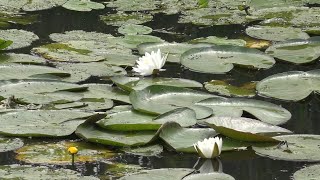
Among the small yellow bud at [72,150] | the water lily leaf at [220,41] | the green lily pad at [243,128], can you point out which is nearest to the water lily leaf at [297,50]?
the water lily leaf at [220,41]

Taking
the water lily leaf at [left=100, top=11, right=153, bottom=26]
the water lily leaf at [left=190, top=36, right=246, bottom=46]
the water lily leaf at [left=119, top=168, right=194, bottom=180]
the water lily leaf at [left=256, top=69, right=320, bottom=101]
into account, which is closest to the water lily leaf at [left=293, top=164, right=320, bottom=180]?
the water lily leaf at [left=119, top=168, right=194, bottom=180]

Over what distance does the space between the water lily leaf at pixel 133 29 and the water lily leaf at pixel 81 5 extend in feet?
1.79

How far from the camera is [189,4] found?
15.0ft

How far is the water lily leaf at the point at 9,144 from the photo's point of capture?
94.5 inches

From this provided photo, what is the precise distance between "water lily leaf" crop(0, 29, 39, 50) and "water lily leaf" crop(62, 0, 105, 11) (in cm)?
68

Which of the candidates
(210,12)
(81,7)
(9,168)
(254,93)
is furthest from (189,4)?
(9,168)

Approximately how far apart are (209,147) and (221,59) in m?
1.03

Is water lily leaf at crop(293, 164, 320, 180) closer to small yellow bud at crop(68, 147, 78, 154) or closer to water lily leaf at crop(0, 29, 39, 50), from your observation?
small yellow bud at crop(68, 147, 78, 154)

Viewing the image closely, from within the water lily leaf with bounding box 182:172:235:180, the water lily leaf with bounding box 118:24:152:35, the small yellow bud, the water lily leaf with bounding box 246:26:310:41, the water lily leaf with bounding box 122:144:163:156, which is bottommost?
the water lily leaf with bounding box 122:144:163:156

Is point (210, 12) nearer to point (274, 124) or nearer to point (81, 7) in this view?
point (81, 7)

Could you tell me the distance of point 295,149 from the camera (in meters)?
2.37

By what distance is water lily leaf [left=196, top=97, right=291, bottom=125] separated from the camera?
2.65m

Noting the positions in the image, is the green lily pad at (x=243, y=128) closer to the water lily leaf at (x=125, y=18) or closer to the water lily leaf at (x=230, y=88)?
the water lily leaf at (x=230, y=88)

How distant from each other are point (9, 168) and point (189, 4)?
2.52m
